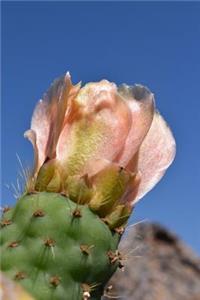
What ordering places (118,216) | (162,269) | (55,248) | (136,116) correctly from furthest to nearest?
(162,269), (136,116), (118,216), (55,248)

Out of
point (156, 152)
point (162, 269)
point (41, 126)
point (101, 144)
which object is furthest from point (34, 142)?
point (162, 269)

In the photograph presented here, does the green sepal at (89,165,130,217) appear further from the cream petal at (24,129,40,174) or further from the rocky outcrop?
the rocky outcrop

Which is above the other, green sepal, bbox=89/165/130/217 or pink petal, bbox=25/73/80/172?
pink petal, bbox=25/73/80/172

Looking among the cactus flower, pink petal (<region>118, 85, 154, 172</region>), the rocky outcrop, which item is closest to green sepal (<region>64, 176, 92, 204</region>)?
the cactus flower

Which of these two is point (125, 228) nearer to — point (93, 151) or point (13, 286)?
point (93, 151)

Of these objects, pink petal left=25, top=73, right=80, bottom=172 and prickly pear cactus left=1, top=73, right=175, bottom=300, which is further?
pink petal left=25, top=73, right=80, bottom=172

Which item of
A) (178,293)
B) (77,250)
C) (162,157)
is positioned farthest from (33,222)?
(178,293)

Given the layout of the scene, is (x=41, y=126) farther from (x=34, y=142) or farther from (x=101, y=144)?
(x=101, y=144)
